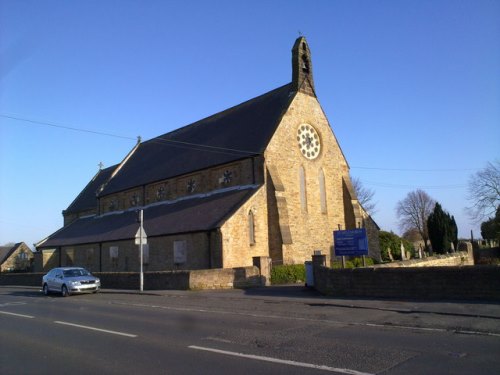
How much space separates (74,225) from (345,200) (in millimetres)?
29551

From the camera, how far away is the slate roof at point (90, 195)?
49.5 m

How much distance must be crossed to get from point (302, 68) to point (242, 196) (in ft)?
37.6

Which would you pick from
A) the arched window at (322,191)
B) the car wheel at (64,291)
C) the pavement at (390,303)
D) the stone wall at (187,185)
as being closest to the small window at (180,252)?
the stone wall at (187,185)

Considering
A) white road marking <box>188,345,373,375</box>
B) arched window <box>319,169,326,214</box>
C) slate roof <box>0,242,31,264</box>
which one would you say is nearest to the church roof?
arched window <box>319,169,326,214</box>

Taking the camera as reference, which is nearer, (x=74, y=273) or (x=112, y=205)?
(x=74, y=273)

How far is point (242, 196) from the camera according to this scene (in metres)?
28.2

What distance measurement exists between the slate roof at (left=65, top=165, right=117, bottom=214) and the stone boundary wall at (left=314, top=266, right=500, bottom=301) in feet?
119

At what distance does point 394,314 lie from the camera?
1220 centimetres

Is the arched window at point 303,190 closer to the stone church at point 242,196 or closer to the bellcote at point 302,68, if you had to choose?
the stone church at point 242,196

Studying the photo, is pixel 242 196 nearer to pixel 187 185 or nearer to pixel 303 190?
pixel 303 190

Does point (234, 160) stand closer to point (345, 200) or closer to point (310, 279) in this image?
point (345, 200)

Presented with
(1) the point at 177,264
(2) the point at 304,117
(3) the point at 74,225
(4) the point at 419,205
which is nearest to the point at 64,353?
(1) the point at 177,264

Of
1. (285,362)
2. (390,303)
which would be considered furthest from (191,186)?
(285,362)

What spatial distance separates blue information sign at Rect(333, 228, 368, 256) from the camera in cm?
1983
